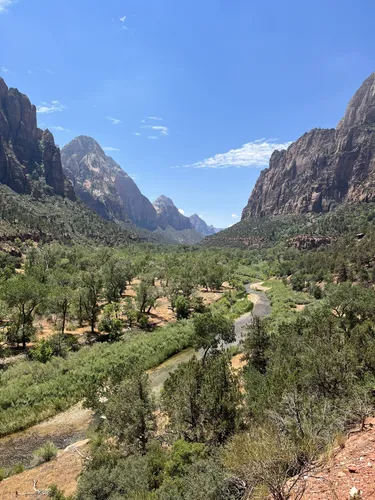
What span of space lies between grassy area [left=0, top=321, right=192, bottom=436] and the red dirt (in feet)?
58.6

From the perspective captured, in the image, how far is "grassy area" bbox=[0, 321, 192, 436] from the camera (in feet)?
83.1

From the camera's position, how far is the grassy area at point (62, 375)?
25.3 meters

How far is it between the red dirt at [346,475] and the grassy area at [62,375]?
1786 centimetres

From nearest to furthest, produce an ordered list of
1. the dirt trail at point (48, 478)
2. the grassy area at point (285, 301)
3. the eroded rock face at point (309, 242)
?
1. the dirt trail at point (48, 478)
2. the grassy area at point (285, 301)
3. the eroded rock face at point (309, 242)

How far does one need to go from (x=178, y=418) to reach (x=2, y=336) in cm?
3161

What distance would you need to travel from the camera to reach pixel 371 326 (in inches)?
1108

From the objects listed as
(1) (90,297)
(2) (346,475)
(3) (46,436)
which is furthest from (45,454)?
(1) (90,297)

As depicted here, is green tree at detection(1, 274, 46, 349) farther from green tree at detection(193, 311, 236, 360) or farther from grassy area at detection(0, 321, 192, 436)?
green tree at detection(193, 311, 236, 360)

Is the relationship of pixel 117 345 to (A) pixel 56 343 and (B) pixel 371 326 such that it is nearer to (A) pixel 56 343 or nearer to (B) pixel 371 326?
(A) pixel 56 343

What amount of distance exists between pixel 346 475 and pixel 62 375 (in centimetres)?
2888

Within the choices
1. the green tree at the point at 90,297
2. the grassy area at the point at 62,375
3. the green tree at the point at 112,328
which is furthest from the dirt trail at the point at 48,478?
the green tree at the point at 90,297

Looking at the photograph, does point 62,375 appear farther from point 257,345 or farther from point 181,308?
point 181,308

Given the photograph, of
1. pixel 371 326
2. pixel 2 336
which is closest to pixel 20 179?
pixel 2 336

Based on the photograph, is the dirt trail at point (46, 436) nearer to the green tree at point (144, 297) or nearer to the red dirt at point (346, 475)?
the red dirt at point (346, 475)
